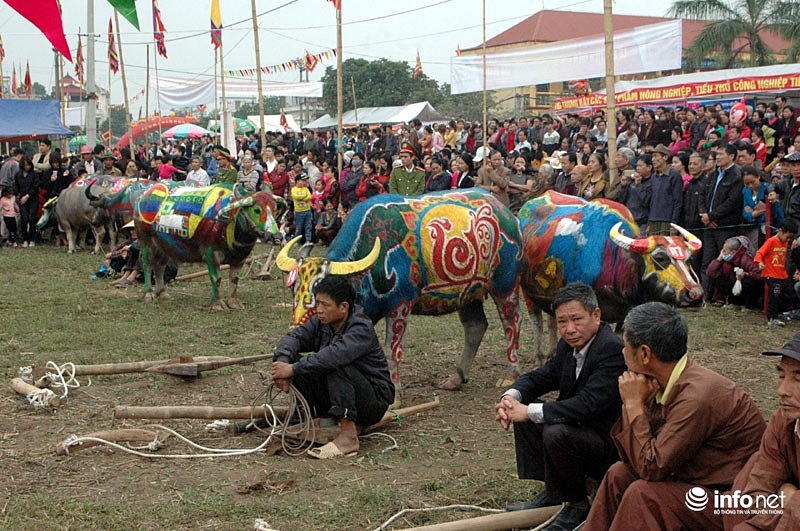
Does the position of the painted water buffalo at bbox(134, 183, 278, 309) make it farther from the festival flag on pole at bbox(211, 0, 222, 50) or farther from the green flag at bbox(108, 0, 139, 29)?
the festival flag on pole at bbox(211, 0, 222, 50)

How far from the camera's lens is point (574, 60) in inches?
832

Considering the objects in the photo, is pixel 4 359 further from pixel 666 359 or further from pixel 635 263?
pixel 666 359

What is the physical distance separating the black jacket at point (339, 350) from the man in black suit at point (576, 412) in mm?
1393

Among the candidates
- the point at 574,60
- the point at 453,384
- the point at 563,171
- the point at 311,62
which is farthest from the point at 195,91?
the point at 453,384

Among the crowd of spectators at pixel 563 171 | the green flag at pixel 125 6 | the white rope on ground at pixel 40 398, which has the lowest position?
the white rope on ground at pixel 40 398

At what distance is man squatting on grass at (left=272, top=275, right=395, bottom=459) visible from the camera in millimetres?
6035

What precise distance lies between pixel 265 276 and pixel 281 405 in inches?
299

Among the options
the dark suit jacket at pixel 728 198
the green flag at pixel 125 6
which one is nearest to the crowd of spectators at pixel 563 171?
the dark suit jacket at pixel 728 198

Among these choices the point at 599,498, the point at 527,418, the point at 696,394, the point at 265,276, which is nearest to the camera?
the point at 696,394

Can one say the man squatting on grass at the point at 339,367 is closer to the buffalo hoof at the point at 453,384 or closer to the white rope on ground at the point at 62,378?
the buffalo hoof at the point at 453,384

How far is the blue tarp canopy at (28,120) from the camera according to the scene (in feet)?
71.9

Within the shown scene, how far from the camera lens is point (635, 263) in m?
7.95

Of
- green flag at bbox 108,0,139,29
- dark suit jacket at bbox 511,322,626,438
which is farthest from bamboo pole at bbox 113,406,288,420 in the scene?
green flag at bbox 108,0,139,29

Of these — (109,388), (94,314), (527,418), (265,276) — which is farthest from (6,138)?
(527,418)
